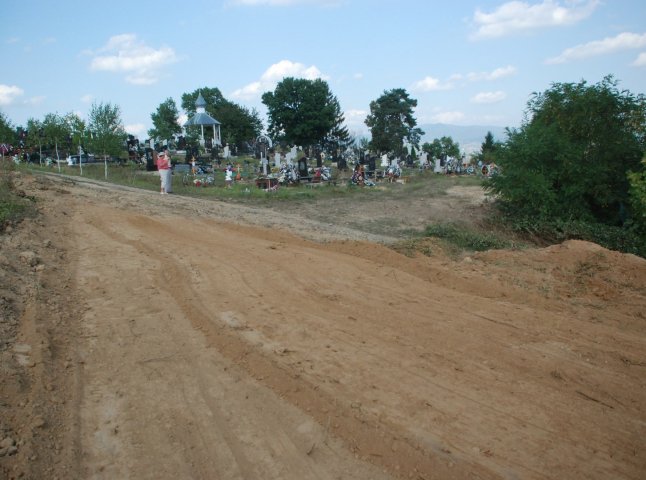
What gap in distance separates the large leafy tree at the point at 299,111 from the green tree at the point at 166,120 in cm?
1181

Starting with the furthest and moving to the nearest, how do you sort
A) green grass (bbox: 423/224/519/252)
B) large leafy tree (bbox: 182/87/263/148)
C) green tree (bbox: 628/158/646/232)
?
large leafy tree (bbox: 182/87/263/148) < green tree (bbox: 628/158/646/232) < green grass (bbox: 423/224/519/252)

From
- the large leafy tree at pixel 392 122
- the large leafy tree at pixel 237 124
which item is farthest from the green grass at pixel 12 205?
the large leafy tree at pixel 392 122

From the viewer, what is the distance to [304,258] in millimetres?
9461

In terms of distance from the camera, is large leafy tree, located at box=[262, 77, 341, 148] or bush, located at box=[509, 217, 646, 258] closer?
bush, located at box=[509, 217, 646, 258]

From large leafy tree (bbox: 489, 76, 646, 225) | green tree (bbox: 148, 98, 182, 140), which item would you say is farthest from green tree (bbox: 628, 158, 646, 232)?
green tree (bbox: 148, 98, 182, 140)

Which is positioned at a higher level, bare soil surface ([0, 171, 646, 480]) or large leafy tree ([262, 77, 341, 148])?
large leafy tree ([262, 77, 341, 148])

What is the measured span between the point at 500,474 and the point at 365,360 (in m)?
1.96

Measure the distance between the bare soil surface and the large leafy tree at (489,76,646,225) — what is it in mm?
9042

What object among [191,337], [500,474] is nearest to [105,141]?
[191,337]

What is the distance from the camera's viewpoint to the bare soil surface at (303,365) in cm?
384

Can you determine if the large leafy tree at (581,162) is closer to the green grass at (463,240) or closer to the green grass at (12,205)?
the green grass at (463,240)

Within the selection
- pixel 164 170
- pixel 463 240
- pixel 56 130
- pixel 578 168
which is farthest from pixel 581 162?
pixel 56 130

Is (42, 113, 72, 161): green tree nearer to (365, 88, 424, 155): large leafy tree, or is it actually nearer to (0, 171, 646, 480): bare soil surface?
(0, 171, 646, 480): bare soil surface

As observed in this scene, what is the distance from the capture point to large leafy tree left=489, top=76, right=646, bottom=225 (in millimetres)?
18156
